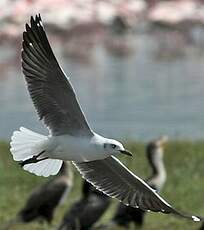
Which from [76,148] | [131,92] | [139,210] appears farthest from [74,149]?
[131,92]

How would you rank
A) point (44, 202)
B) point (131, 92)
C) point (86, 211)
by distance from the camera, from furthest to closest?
point (131, 92) → point (44, 202) → point (86, 211)

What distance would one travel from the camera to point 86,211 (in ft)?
27.3

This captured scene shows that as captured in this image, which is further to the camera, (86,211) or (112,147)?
(86,211)

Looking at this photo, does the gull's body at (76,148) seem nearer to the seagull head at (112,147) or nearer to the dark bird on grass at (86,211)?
the seagull head at (112,147)

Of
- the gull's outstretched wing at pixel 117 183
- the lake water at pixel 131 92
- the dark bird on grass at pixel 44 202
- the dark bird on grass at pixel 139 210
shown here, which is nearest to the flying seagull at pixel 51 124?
the gull's outstretched wing at pixel 117 183

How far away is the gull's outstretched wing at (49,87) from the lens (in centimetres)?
477

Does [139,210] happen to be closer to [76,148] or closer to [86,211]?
[86,211]

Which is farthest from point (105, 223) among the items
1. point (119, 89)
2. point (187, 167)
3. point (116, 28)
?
point (116, 28)

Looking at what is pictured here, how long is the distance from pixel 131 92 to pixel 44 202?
9065mm

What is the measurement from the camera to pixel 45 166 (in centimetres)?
509

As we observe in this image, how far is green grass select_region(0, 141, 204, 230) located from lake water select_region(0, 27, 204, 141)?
1.42 metres

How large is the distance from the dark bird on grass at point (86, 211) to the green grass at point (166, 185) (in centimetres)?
35

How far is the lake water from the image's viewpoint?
14.1m

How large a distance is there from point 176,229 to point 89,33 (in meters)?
26.7
